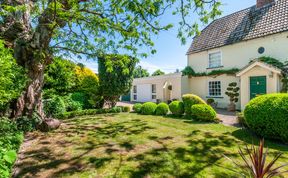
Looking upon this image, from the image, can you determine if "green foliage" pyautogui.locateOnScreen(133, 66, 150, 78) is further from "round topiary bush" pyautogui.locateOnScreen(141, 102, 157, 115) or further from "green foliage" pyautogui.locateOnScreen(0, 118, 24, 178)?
"green foliage" pyautogui.locateOnScreen(0, 118, 24, 178)

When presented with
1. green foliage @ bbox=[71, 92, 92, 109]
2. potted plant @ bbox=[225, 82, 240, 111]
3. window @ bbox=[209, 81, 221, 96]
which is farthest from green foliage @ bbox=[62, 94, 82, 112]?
potted plant @ bbox=[225, 82, 240, 111]

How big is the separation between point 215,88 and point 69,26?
44.7 feet

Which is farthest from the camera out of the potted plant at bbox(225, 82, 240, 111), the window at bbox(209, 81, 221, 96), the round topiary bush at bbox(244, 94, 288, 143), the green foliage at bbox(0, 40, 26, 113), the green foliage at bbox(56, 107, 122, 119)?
the window at bbox(209, 81, 221, 96)

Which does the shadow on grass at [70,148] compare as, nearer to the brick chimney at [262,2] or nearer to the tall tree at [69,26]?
the tall tree at [69,26]

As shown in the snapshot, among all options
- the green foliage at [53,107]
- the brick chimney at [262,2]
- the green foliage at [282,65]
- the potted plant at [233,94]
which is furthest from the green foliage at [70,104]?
the brick chimney at [262,2]

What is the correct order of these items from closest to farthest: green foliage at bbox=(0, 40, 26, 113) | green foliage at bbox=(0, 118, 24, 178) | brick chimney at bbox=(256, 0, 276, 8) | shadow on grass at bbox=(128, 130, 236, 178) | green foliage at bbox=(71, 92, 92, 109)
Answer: green foliage at bbox=(0, 118, 24, 178) → shadow on grass at bbox=(128, 130, 236, 178) → green foliage at bbox=(0, 40, 26, 113) → green foliage at bbox=(71, 92, 92, 109) → brick chimney at bbox=(256, 0, 276, 8)

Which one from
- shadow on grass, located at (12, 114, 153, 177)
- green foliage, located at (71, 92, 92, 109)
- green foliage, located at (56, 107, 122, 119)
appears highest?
green foliage, located at (71, 92, 92, 109)

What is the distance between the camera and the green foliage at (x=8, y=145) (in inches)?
141

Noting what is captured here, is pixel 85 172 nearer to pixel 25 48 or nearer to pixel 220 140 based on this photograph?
pixel 220 140

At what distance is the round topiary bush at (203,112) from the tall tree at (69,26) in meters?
4.29

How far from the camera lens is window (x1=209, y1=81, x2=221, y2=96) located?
17038 millimetres

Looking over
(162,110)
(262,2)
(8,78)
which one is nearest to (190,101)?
(162,110)

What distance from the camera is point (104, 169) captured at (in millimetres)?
4441

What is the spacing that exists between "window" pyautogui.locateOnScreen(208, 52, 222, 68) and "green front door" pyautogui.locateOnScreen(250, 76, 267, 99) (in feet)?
13.1
